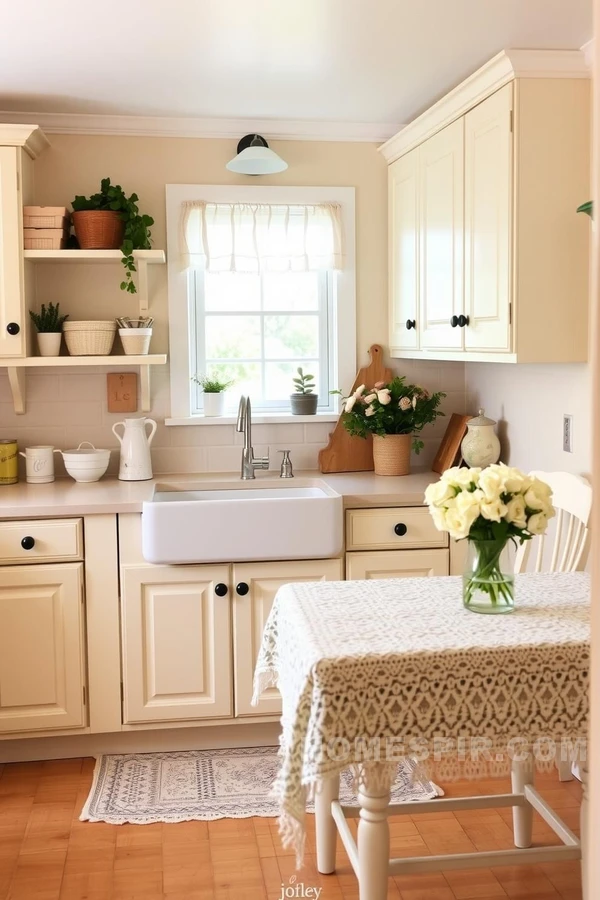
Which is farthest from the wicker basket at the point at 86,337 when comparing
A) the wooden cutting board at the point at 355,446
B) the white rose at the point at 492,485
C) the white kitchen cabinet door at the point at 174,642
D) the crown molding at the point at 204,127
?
the white rose at the point at 492,485

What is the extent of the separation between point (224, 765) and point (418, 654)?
66.9 inches

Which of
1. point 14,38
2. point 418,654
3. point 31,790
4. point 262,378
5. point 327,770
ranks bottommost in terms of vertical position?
point 31,790

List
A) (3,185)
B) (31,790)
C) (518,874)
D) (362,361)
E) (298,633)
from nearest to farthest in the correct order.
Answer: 1. (298,633)
2. (518,874)
3. (31,790)
4. (3,185)
5. (362,361)

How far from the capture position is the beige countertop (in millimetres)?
3207

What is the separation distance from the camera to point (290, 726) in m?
1.84

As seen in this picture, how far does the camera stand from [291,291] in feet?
13.1

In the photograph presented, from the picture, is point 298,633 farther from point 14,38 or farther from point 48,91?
point 48,91

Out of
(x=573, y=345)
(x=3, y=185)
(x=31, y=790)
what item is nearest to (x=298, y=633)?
(x=573, y=345)

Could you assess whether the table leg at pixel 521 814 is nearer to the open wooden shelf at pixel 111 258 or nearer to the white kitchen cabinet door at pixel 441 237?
the white kitchen cabinet door at pixel 441 237

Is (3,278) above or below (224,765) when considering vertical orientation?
above

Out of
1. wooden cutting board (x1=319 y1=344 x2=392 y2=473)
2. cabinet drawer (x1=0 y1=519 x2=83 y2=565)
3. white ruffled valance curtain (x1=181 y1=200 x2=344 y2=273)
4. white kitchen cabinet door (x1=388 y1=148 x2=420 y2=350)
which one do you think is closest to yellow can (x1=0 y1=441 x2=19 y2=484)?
cabinet drawer (x1=0 y1=519 x2=83 y2=565)

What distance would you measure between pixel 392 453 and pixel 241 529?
0.85 meters

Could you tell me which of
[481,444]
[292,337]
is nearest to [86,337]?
[292,337]

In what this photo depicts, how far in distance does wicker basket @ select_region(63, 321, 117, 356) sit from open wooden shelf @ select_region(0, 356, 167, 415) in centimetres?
6
